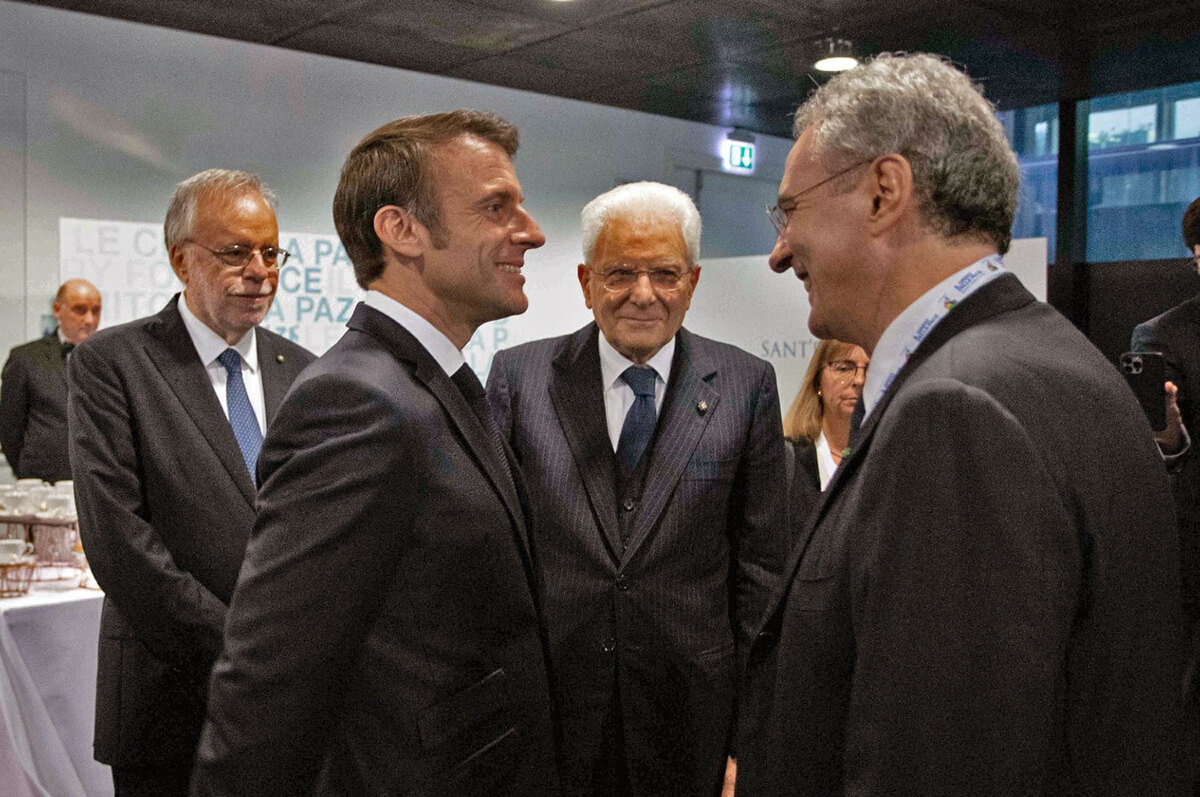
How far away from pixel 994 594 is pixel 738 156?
27.5 ft

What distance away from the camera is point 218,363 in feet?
8.11

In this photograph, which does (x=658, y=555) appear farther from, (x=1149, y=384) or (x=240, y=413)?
(x=1149, y=384)

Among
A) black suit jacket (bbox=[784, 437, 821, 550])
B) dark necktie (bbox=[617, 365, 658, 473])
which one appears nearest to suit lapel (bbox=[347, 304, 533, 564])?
dark necktie (bbox=[617, 365, 658, 473])

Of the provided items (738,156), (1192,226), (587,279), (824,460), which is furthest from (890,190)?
(738,156)

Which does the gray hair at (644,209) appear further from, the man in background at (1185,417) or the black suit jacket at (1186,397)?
the black suit jacket at (1186,397)

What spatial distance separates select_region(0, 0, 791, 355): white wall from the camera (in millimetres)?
5699

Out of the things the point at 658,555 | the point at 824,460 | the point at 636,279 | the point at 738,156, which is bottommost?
the point at 658,555

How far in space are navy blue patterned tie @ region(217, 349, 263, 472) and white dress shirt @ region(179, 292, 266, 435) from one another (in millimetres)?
11

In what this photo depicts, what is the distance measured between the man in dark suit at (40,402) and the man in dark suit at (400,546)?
4.51m

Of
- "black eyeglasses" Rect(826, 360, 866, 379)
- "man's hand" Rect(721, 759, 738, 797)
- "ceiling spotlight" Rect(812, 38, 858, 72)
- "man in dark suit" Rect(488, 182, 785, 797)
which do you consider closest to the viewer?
"man in dark suit" Rect(488, 182, 785, 797)

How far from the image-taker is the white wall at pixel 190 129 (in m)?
5.70

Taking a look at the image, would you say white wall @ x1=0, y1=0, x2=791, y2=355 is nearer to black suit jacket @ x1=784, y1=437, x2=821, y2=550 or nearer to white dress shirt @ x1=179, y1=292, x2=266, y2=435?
white dress shirt @ x1=179, y1=292, x2=266, y2=435

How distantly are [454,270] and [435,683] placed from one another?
59 centimetres

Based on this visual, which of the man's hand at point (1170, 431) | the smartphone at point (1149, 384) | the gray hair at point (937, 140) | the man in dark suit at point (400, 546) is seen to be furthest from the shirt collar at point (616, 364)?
the man's hand at point (1170, 431)
